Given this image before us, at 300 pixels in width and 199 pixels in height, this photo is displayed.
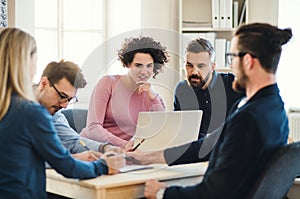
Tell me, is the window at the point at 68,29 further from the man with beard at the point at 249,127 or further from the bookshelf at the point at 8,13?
the man with beard at the point at 249,127

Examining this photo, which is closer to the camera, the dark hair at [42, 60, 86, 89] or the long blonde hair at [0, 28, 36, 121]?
the long blonde hair at [0, 28, 36, 121]

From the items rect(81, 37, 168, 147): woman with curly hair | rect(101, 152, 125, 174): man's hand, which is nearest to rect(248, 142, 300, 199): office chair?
rect(101, 152, 125, 174): man's hand

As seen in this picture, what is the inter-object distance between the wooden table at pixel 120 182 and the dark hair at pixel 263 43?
0.65 m

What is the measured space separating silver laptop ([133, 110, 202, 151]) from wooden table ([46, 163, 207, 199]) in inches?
5.6

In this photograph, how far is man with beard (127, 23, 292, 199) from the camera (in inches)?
79.1

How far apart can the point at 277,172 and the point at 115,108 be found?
4.32 feet

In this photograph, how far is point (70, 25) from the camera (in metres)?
4.99

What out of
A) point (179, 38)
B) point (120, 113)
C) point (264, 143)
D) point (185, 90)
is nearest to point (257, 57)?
point (264, 143)

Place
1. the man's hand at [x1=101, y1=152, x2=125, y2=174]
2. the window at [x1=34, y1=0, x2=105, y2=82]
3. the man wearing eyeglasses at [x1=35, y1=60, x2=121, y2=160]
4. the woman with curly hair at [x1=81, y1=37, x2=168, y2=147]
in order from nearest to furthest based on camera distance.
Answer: the man's hand at [x1=101, y1=152, x2=125, y2=174], the man wearing eyeglasses at [x1=35, y1=60, x2=121, y2=160], the woman with curly hair at [x1=81, y1=37, x2=168, y2=147], the window at [x1=34, y1=0, x2=105, y2=82]

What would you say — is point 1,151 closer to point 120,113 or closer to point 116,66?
point 120,113

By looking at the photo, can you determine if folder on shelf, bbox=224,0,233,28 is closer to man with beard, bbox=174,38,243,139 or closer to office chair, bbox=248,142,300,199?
man with beard, bbox=174,38,243,139

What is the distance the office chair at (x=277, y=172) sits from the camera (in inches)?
78.9

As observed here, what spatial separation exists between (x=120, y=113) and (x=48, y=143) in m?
1.10

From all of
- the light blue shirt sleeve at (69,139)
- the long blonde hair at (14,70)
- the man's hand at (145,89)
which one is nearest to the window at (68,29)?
the man's hand at (145,89)
